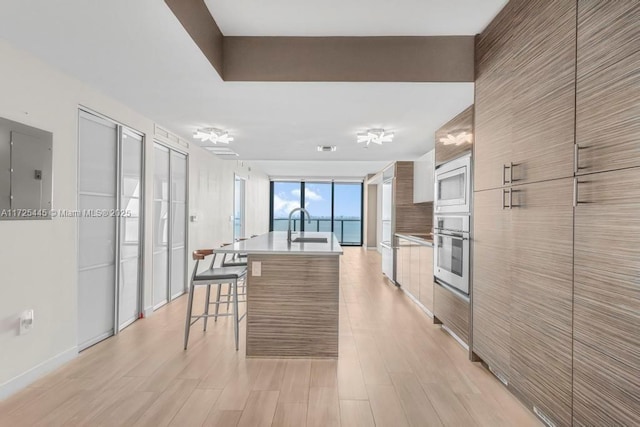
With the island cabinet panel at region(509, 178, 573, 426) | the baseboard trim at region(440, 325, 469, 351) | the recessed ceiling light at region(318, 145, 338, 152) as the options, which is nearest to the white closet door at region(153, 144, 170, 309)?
the recessed ceiling light at region(318, 145, 338, 152)

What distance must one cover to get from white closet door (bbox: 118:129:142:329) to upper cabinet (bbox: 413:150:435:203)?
3.78m

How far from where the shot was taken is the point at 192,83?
2984 millimetres

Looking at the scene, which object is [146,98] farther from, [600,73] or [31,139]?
[600,73]

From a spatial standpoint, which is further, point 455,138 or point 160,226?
point 160,226

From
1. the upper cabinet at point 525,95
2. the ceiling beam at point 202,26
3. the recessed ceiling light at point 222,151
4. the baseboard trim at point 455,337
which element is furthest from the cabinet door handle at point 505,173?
the recessed ceiling light at point 222,151

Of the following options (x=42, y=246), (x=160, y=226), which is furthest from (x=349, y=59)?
(x=160, y=226)

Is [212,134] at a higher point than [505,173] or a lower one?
higher

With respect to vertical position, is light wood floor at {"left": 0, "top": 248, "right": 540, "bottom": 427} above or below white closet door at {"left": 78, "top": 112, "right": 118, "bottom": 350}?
below

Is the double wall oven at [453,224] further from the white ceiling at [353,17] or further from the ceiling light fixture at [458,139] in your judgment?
the white ceiling at [353,17]

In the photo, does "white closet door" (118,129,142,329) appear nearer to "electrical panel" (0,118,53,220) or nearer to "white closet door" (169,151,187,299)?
"white closet door" (169,151,187,299)

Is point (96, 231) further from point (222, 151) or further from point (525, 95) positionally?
point (525, 95)

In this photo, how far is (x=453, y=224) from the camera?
3.51 m

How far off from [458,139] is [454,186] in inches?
17.3

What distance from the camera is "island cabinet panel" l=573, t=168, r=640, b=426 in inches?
56.6
